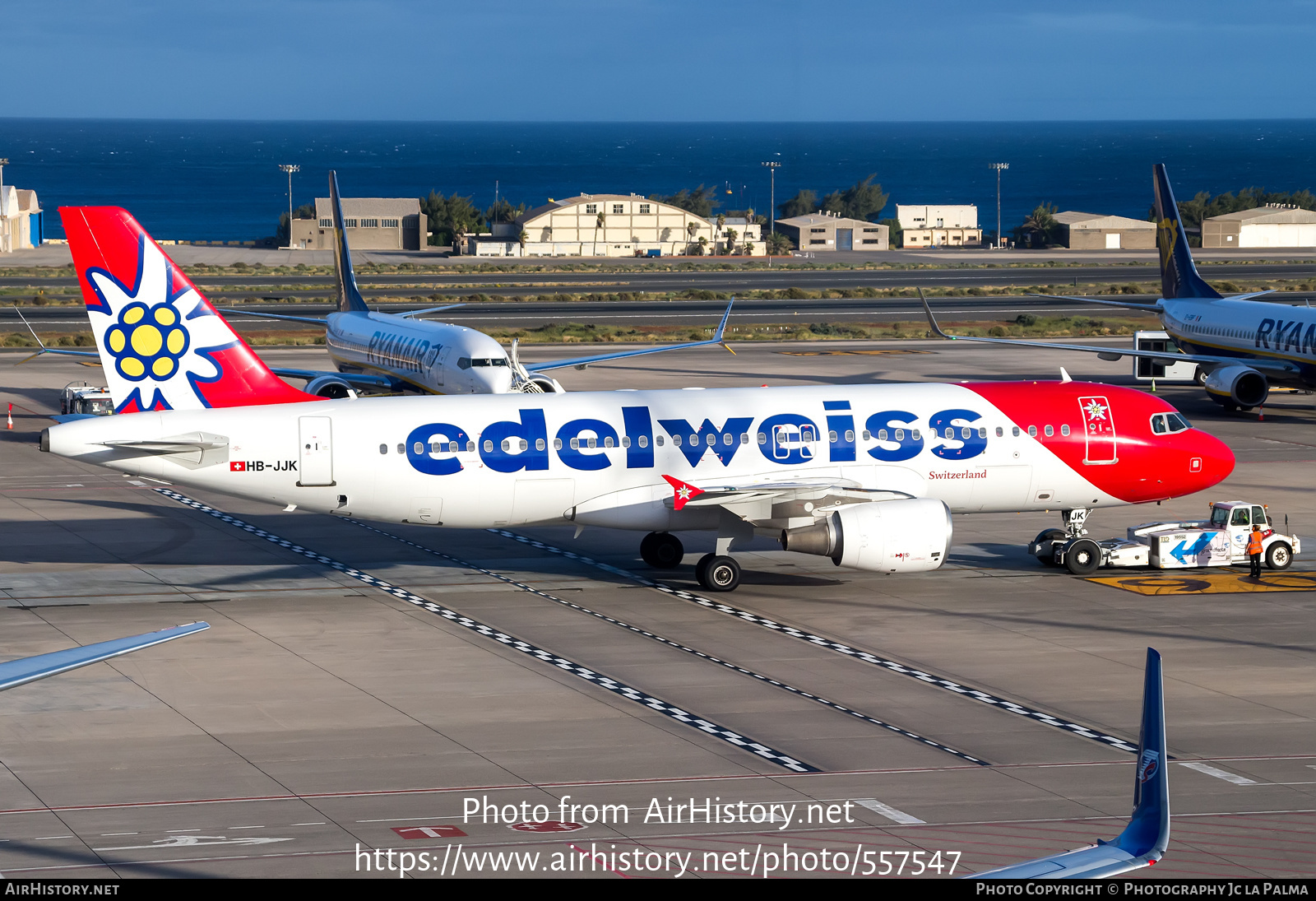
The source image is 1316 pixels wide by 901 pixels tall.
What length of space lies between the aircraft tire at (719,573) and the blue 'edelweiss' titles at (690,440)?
2.27m

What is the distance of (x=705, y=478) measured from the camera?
35.3 m

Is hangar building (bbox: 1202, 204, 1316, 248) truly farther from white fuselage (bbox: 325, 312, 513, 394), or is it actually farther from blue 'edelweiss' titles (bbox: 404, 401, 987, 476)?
blue 'edelweiss' titles (bbox: 404, 401, 987, 476)

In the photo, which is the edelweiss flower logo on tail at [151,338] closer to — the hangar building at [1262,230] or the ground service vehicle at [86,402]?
the ground service vehicle at [86,402]

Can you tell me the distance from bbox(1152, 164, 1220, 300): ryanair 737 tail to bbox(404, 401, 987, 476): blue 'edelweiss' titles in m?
37.7

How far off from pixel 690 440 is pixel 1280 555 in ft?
49.8

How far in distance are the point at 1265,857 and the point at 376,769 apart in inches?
490

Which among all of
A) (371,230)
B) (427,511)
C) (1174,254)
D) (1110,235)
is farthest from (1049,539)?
(371,230)

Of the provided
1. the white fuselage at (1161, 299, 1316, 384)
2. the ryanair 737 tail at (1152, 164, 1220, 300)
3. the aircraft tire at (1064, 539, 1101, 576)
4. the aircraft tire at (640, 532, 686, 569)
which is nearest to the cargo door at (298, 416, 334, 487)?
the aircraft tire at (640, 532, 686, 569)

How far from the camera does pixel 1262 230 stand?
181500mm

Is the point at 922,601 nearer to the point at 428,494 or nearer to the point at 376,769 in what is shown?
the point at 428,494

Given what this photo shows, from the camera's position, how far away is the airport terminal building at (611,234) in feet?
615

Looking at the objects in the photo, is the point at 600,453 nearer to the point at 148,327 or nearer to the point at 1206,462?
the point at 148,327

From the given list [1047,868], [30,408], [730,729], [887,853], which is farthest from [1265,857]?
[30,408]

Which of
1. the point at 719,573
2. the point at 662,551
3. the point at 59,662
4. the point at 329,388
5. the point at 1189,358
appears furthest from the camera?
the point at 1189,358
